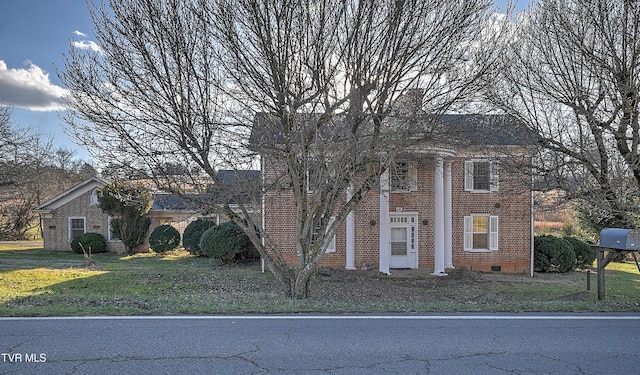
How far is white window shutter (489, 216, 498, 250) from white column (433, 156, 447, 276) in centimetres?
271

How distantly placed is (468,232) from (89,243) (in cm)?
1934

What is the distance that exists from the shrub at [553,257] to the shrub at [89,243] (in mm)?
21772

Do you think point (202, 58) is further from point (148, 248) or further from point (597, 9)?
point (148, 248)

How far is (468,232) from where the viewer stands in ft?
64.7

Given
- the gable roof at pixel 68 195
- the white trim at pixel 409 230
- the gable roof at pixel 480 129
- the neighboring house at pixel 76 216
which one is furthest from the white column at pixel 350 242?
the gable roof at pixel 68 195

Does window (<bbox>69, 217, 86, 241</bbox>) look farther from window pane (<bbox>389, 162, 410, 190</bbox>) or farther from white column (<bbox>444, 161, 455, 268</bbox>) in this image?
white column (<bbox>444, 161, 455, 268</bbox>)

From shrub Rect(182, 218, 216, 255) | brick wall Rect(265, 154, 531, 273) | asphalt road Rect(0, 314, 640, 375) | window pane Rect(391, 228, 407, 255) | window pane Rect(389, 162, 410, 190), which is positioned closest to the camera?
asphalt road Rect(0, 314, 640, 375)

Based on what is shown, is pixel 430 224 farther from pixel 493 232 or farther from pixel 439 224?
pixel 493 232

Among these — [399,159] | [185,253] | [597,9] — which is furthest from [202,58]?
[185,253]

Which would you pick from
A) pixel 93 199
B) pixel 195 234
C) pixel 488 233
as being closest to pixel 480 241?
pixel 488 233

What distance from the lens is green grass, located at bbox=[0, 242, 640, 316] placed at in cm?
806

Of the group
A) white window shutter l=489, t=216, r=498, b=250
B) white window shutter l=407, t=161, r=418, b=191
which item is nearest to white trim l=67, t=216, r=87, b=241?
white window shutter l=407, t=161, r=418, b=191

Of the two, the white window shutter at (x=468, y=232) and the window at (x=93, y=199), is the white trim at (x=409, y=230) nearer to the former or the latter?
the white window shutter at (x=468, y=232)

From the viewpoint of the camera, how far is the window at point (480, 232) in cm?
1973
